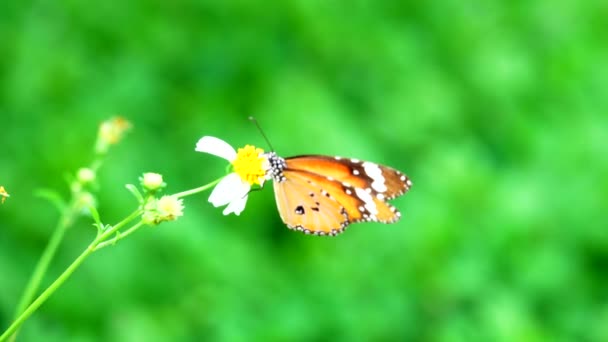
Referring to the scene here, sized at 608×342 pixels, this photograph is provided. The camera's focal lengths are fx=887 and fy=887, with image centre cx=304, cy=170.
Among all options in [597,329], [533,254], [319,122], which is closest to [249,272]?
Answer: [319,122]

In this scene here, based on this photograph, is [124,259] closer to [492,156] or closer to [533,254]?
[533,254]

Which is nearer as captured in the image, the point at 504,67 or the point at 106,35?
the point at 106,35

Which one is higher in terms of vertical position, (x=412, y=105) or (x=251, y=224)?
(x=412, y=105)

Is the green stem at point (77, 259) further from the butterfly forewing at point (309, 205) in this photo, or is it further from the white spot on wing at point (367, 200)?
the white spot on wing at point (367, 200)

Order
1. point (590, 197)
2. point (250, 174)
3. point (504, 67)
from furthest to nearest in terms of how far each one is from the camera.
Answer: point (504, 67)
point (590, 197)
point (250, 174)

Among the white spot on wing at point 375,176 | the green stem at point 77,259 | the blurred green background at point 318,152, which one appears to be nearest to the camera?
the green stem at point 77,259

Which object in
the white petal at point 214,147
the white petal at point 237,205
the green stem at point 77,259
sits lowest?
the green stem at point 77,259

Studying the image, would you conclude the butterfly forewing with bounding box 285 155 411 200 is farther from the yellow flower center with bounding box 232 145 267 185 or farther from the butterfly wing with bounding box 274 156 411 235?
the yellow flower center with bounding box 232 145 267 185

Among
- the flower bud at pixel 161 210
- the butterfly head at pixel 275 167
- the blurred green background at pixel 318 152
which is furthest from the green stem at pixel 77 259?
the blurred green background at pixel 318 152
